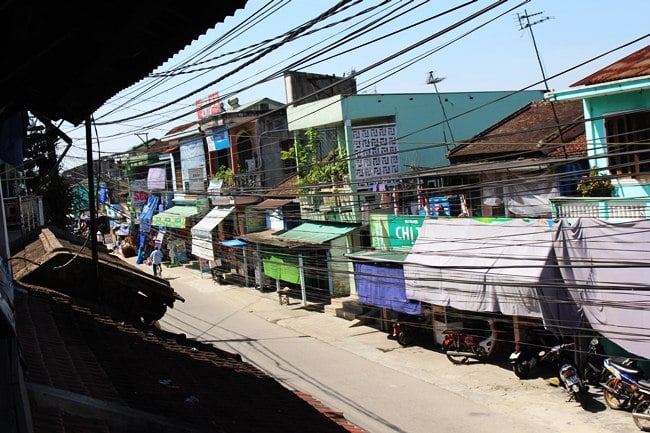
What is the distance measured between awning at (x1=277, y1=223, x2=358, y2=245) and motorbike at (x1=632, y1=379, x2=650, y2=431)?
11904 millimetres

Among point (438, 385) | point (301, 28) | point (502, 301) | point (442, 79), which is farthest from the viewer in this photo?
point (442, 79)

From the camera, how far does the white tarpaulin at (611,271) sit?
11.9m

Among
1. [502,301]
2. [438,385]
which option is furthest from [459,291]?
[438,385]

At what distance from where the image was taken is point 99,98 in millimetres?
6113

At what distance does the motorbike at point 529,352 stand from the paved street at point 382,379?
31cm

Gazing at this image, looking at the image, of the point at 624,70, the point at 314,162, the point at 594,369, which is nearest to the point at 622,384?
A: the point at 594,369

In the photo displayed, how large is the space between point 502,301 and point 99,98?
11.4 meters

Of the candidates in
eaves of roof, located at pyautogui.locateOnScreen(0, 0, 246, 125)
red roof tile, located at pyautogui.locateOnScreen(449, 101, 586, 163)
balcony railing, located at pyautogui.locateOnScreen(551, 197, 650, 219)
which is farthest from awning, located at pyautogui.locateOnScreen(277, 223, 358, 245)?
eaves of roof, located at pyautogui.locateOnScreen(0, 0, 246, 125)

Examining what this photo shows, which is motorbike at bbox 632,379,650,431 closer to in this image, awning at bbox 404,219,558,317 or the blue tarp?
awning at bbox 404,219,558,317

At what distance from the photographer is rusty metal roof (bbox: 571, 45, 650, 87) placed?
529 inches

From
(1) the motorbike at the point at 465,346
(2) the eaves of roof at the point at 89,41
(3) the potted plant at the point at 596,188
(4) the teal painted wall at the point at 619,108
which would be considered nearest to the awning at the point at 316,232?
(1) the motorbike at the point at 465,346

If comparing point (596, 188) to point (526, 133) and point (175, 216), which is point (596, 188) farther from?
point (175, 216)

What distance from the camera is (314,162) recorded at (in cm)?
2484

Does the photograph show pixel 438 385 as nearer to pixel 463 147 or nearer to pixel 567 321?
pixel 567 321
